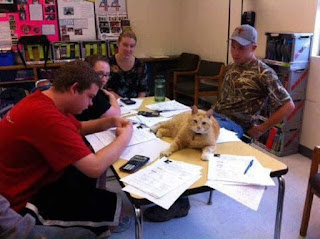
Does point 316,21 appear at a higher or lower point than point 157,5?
lower

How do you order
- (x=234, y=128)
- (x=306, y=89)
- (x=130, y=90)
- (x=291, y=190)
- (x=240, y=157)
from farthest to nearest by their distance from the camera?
(x=306, y=89) < (x=130, y=90) < (x=291, y=190) < (x=234, y=128) < (x=240, y=157)

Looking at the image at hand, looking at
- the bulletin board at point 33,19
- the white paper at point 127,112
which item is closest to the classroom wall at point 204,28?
the bulletin board at point 33,19

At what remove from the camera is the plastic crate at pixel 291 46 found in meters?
2.81

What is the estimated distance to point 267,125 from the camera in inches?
79.7

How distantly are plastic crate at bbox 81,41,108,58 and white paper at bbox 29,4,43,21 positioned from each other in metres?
0.76

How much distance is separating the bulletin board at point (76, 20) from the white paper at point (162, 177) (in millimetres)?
4072

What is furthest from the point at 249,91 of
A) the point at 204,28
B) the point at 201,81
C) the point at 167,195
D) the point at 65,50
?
the point at 65,50

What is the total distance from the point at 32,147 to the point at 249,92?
145 centimetres

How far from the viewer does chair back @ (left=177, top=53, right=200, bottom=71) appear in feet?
16.1

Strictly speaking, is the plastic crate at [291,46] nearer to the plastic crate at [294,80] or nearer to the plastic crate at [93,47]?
the plastic crate at [294,80]

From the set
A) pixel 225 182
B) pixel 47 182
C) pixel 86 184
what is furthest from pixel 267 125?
pixel 47 182

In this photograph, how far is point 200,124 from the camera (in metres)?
1.42

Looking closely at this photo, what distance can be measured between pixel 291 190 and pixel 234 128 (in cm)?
90

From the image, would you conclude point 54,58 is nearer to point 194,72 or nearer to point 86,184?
point 194,72
